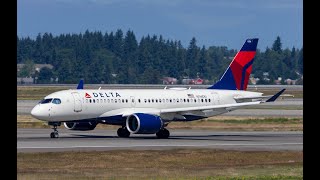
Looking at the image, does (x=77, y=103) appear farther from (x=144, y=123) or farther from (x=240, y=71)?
(x=240, y=71)

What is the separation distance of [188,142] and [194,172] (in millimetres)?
16179

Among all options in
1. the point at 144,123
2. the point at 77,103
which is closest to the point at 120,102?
the point at 77,103

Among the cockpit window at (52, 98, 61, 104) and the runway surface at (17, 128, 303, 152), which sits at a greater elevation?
the cockpit window at (52, 98, 61, 104)

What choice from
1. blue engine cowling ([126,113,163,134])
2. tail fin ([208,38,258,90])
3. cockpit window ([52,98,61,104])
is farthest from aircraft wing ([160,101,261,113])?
cockpit window ([52,98,61,104])

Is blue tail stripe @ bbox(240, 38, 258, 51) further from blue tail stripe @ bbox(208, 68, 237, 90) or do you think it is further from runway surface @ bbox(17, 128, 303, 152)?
runway surface @ bbox(17, 128, 303, 152)

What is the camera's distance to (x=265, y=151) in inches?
1276

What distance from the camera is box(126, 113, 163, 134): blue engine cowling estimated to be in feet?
132

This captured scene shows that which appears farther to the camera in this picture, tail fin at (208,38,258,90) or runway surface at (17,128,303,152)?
tail fin at (208,38,258,90)

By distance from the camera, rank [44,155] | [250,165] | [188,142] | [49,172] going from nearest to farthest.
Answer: [49,172] → [250,165] → [44,155] → [188,142]

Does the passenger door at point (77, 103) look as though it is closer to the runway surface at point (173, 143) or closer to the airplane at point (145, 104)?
the airplane at point (145, 104)

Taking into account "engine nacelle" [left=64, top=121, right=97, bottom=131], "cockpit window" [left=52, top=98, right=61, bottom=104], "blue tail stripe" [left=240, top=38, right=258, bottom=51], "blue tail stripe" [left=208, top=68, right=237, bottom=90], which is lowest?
"engine nacelle" [left=64, top=121, right=97, bottom=131]
